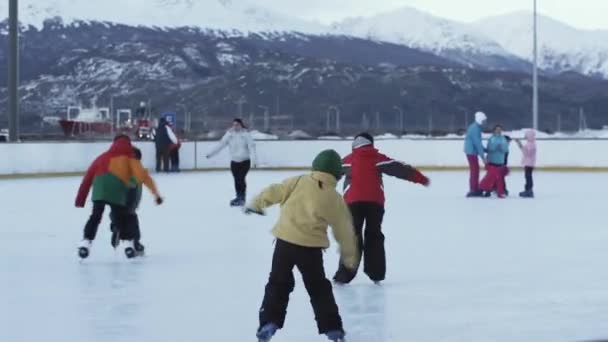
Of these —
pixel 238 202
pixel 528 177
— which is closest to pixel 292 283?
pixel 238 202

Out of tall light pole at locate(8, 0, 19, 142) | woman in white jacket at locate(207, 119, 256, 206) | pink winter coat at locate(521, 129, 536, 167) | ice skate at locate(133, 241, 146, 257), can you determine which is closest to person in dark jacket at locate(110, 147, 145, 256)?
ice skate at locate(133, 241, 146, 257)

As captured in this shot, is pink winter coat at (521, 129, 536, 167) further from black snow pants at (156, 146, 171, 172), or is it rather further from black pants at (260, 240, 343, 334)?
black pants at (260, 240, 343, 334)

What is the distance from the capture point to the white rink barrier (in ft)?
86.1

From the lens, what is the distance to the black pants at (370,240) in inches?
351

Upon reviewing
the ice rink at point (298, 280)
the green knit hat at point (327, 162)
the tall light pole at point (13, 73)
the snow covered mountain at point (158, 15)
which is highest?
the snow covered mountain at point (158, 15)

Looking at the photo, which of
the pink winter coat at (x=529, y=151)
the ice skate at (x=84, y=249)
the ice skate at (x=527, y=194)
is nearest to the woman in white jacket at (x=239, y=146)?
the pink winter coat at (x=529, y=151)

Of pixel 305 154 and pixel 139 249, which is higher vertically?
pixel 305 154

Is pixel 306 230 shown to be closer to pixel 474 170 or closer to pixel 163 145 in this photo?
pixel 474 170

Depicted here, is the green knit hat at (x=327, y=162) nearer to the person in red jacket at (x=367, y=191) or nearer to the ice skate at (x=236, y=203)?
the person in red jacket at (x=367, y=191)

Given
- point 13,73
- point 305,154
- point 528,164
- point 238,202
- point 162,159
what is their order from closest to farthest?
1. point 238,202
2. point 528,164
3. point 13,73
4. point 162,159
5. point 305,154

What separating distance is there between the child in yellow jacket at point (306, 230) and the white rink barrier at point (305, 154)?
19722mm

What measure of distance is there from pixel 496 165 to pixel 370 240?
1040cm

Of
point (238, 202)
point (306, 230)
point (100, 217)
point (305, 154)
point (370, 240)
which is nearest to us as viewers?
point (306, 230)

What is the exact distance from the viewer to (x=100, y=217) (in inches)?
405
